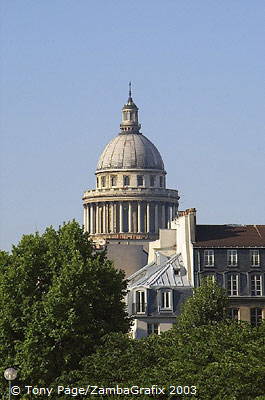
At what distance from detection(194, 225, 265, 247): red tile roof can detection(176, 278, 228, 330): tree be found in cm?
1538

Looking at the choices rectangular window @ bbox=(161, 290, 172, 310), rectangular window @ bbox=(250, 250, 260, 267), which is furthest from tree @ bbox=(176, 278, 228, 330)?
rectangular window @ bbox=(250, 250, 260, 267)

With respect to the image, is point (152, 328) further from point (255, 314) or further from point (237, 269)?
point (237, 269)

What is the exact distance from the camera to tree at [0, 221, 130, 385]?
247 feet

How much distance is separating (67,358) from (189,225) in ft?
172

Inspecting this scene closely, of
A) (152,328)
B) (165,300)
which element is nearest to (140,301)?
(165,300)

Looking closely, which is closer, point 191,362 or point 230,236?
point 191,362

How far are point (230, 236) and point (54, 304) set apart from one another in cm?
5214

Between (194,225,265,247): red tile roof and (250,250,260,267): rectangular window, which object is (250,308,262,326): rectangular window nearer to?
(250,250,260,267): rectangular window

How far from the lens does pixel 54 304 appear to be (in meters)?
75.6

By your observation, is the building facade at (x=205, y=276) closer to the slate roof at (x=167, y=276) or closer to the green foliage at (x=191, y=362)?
the slate roof at (x=167, y=276)

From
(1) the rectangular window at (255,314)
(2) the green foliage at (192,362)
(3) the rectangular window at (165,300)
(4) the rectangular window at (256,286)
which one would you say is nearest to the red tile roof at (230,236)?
(4) the rectangular window at (256,286)

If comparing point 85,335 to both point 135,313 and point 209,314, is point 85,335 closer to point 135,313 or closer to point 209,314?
point 209,314

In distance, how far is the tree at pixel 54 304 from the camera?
75312mm

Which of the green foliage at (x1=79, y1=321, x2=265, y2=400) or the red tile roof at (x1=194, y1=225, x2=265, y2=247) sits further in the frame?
the red tile roof at (x1=194, y1=225, x2=265, y2=247)
